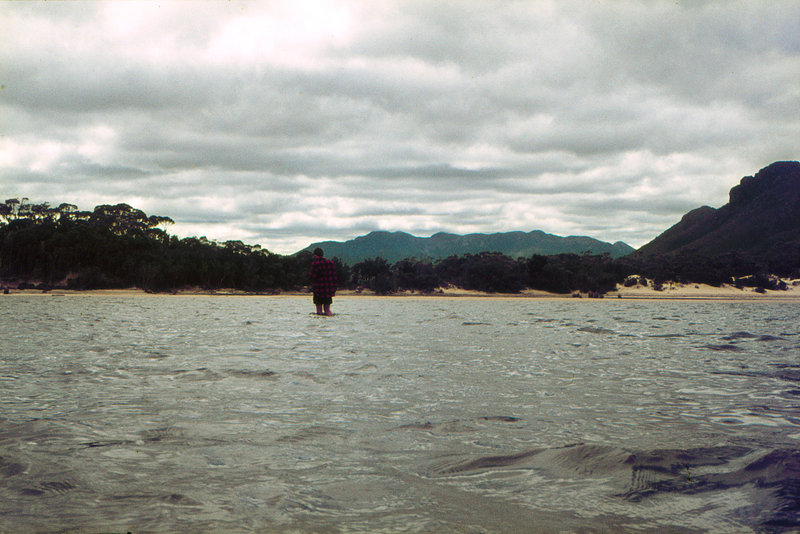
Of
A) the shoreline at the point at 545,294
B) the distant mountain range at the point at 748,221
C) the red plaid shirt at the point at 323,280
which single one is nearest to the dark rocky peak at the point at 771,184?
the distant mountain range at the point at 748,221

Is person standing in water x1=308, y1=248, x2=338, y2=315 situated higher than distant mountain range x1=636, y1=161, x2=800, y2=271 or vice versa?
distant mountain range x1=636, y1=161, x2=800, y2=271

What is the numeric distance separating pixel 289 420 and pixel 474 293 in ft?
136

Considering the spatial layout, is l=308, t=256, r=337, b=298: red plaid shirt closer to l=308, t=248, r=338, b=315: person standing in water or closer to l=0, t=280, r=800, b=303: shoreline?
l=308, t=248, r=338, b=315: person standing in water

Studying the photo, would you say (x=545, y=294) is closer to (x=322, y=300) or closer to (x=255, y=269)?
(x=255, y=269)

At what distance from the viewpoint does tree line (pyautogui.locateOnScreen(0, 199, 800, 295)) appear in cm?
4375

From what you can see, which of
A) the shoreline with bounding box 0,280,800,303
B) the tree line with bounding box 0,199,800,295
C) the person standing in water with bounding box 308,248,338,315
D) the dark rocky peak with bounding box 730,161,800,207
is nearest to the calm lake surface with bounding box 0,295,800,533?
the person standing in water with bounding box 308,248,338,315

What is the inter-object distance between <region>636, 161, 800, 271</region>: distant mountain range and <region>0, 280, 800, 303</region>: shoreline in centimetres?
2261

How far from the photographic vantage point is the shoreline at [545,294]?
1642 inches

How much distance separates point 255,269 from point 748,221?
8075cm

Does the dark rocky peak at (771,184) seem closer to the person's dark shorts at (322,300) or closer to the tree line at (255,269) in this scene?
the tree line at (255,269)

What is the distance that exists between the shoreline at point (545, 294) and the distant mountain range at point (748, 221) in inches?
890

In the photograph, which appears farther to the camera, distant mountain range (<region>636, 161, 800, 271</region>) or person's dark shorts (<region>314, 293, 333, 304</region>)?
distant mountain range (<region>636, 161, 800, 271</region>)

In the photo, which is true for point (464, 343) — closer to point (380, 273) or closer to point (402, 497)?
point (402, 497)

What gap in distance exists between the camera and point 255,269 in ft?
144
